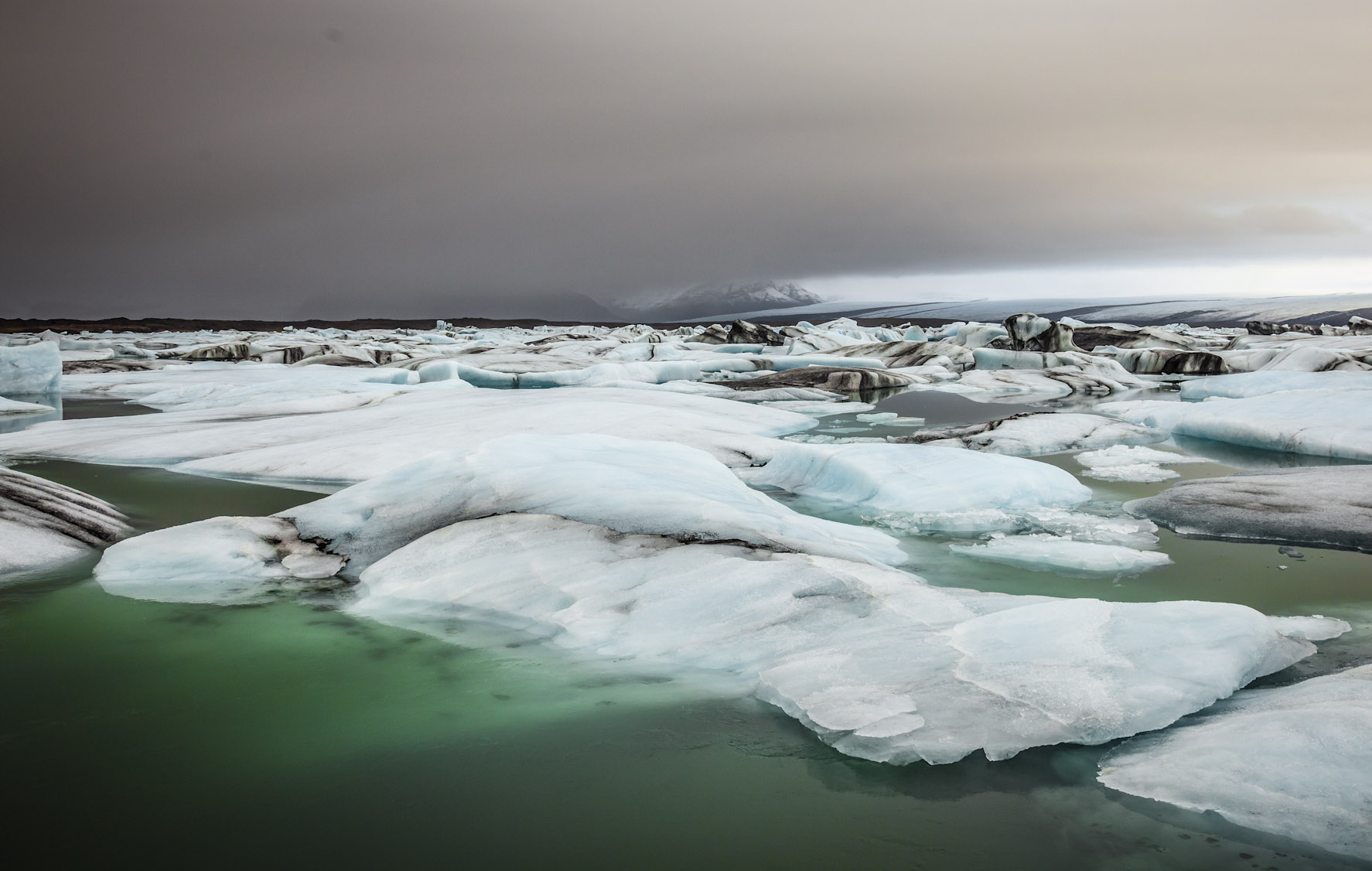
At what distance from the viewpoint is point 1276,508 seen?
4812 mm

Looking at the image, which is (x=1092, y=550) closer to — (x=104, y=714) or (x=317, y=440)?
(x=104, y=714)

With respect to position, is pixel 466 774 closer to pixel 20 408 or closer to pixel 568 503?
pixel 568 503

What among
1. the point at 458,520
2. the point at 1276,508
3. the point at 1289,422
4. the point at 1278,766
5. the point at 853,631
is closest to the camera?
the point at 1278,766

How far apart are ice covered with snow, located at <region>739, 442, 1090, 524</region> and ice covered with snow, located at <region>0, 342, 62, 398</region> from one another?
44.9 feet

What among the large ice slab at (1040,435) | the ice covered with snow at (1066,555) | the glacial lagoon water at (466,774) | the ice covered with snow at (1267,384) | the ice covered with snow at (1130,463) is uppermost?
the ice covered with snow at (1267,384)

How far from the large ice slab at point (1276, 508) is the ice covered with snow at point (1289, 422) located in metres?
2.02

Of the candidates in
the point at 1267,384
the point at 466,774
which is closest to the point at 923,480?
the point at 466,774

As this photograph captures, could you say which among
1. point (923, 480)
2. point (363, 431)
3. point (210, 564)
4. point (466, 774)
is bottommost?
point (466, 774)

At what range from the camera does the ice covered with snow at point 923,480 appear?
5.21 meters

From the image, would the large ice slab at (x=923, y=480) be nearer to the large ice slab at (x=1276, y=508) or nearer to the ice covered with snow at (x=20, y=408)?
the large ice slab at (x=1276, y=508)

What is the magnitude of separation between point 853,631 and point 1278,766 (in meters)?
1.16

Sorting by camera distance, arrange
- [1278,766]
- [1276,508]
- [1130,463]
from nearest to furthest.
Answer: [1278,766] → [1276,508] → [1130,463]

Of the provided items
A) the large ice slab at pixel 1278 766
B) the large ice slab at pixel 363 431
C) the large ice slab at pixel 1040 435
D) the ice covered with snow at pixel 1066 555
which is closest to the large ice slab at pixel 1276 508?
the ice covered with snow at pixel 1066 555

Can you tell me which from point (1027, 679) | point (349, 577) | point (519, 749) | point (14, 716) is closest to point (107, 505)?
point (349, 577)
